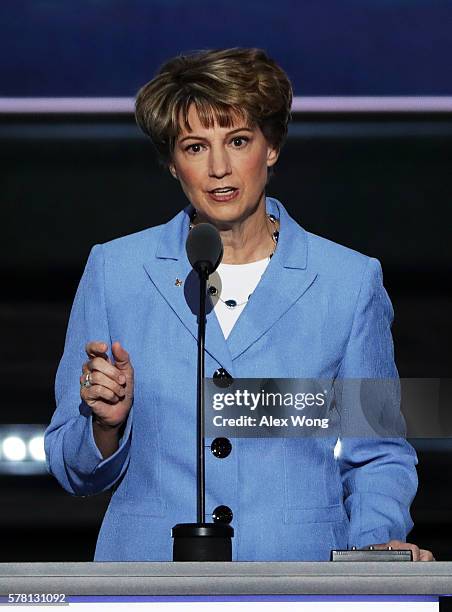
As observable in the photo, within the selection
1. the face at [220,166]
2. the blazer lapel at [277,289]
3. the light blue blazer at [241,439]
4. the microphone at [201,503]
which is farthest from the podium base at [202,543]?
the face at [220,166]

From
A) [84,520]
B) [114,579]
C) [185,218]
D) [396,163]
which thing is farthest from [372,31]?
[114,579]

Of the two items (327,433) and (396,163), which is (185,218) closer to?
(327,433)

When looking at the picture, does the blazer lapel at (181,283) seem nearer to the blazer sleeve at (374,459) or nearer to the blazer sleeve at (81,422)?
the blazer sleeve at (81,422)

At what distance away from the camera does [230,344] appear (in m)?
1.84

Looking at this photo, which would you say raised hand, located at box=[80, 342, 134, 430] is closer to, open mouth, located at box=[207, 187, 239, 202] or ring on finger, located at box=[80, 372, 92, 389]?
ring on finger, located at box=[80, 372, 92, 389]

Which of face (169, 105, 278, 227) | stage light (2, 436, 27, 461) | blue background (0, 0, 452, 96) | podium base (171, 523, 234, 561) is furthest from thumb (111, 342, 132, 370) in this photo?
stage light (2, 436, 27, 461)

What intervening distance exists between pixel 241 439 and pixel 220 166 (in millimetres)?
380

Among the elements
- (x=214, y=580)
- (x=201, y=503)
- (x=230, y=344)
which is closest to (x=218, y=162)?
(x=230, y=344)

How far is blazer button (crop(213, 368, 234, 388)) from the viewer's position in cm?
181

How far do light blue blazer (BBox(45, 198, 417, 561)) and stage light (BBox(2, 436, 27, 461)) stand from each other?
4.02 ft

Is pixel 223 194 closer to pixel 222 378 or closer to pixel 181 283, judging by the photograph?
pixel 181 283

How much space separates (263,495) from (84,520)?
5.31ft

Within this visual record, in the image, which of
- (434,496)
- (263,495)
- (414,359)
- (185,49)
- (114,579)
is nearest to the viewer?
(114,579)

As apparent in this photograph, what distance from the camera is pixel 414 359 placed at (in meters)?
2.87
